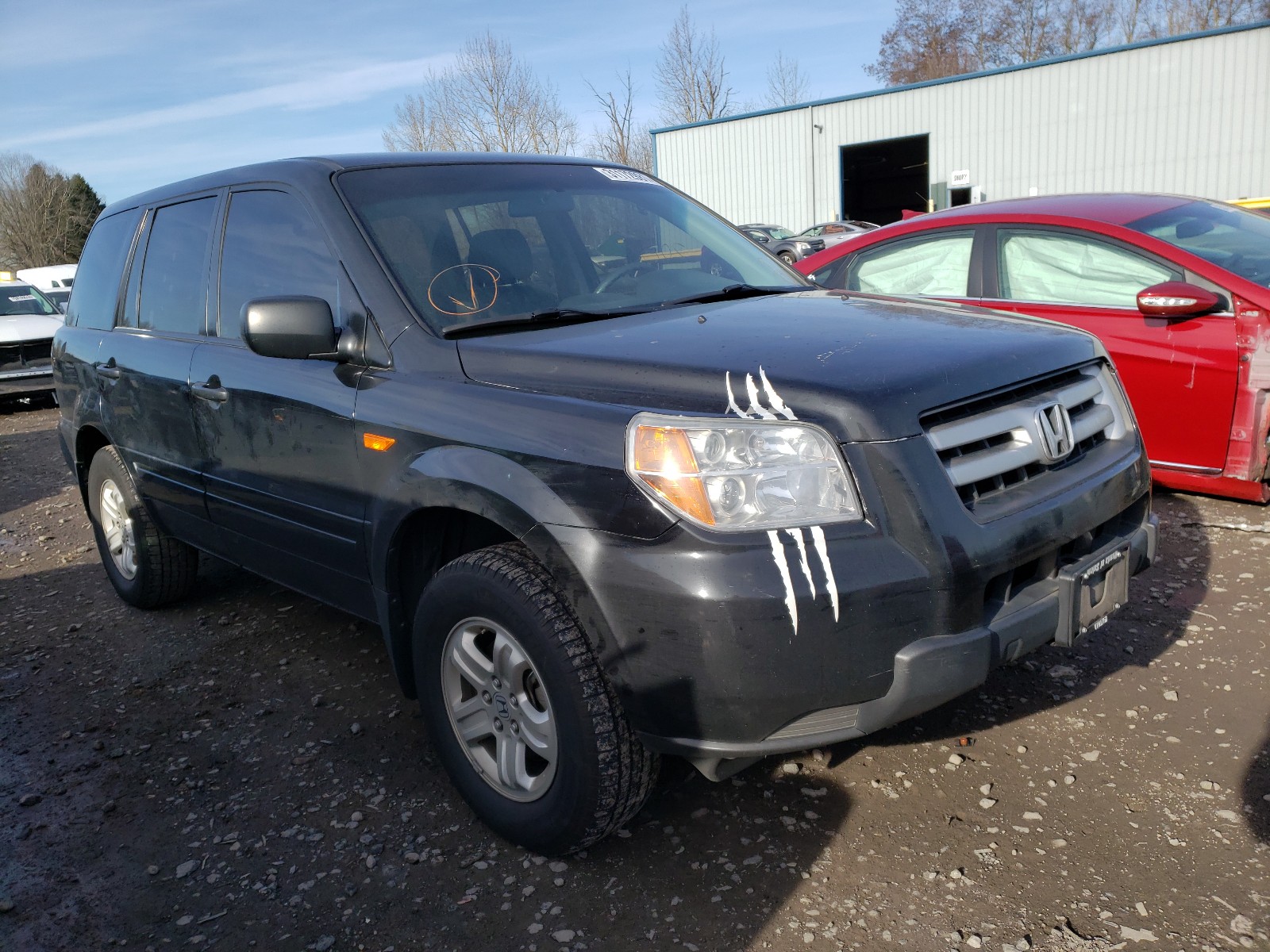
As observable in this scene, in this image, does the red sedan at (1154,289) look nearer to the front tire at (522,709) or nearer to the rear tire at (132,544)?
the front tire at (522,709)

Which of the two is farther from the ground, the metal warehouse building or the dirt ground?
the metal warehouse building

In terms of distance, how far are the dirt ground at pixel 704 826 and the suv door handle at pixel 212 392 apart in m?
1.12

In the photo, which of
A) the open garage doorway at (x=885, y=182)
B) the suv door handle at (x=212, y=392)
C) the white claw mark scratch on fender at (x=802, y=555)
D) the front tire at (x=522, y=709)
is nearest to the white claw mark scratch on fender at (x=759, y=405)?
the white claw mark scratch on fender at (x=802, y=555)

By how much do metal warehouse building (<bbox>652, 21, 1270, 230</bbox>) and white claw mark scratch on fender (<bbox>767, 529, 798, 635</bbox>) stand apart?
24710mm

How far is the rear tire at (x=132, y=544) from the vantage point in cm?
439

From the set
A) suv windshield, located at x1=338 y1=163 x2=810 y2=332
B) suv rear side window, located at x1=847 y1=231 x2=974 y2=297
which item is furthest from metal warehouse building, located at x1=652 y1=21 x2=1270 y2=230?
suv windshield, located at x1=338 y1=163 x2=810 y2=332

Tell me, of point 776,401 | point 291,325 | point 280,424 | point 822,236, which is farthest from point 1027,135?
point 776,401

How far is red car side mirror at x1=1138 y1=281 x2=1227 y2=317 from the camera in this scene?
429 centimetres

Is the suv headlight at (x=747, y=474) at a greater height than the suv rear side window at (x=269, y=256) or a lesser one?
lesser

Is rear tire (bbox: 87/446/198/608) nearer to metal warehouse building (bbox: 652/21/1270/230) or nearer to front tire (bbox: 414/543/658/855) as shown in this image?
front tire (bbox: 414/543/658/855)

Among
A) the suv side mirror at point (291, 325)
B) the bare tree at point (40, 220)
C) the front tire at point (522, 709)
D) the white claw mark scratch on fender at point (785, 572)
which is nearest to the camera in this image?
the white claw mark scratch on fender at point (785, 572)

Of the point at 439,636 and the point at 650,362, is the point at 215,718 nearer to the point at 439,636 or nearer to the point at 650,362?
the point at 439,636

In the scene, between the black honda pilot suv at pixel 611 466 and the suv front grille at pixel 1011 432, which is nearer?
the black honda pilot suv at pixel 611 466

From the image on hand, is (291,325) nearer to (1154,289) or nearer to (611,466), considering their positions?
(611,466)
